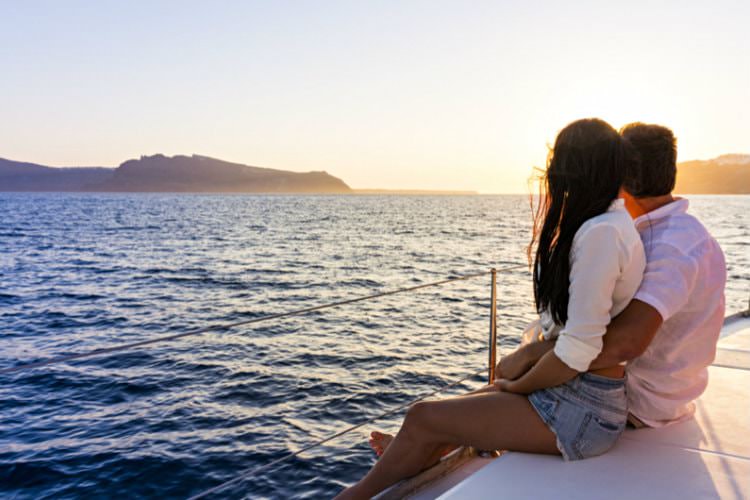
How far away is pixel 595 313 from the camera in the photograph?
161 cm

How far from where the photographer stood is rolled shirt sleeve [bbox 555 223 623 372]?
1.59 meters

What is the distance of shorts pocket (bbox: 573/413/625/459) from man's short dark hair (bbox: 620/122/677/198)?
0.69m

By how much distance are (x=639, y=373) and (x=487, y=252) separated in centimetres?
1932

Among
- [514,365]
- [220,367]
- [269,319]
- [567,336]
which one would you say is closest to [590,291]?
[567,336]

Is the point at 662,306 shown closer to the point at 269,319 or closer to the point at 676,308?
the point at 676,308

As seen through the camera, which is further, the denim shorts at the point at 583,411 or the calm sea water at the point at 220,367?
the calm sea water at the point at 220,367

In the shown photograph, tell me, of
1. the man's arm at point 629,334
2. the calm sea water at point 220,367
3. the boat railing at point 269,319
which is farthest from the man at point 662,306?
the calm sea water at point 220,367

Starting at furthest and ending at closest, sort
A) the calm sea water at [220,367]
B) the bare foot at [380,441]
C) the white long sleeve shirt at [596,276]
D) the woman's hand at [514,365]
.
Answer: the calm sea water at [220,367]
the bare foot at [380,441]
the woman's hand at [514,365]
the white long sleeve shirt at [596,276]

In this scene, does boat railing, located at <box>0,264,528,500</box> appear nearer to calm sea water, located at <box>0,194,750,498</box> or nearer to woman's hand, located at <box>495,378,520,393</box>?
woman's hand, located at <box>495,378,520,393</box>

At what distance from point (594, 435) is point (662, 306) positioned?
42 centimetres

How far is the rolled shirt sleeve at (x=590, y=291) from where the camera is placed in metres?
1.59

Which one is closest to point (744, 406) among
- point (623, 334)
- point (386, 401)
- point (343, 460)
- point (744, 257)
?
point (623, 334)

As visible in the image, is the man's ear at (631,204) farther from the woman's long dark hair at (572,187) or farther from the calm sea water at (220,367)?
the calm sea water at (220,367)

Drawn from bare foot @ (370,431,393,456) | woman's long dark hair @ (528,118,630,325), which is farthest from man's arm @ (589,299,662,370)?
bare foot @ (370,431,393,456)
